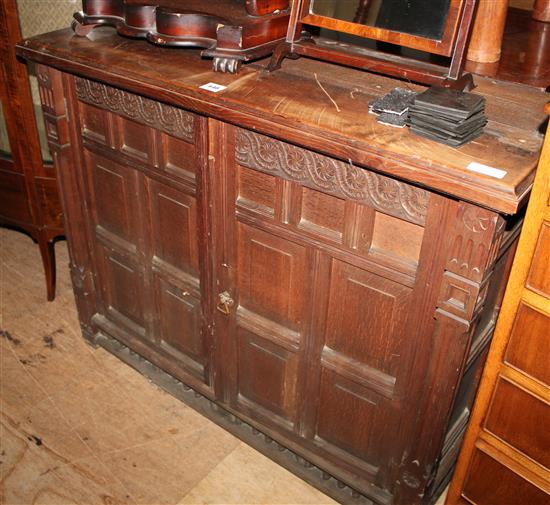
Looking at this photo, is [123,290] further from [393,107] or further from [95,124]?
[393,107]

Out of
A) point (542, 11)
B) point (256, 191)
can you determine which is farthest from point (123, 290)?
point (542, 11)

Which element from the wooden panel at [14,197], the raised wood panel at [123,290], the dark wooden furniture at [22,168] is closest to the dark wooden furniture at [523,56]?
the raised wood panel at [123,290]

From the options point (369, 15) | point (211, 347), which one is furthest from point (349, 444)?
point (369, 15)

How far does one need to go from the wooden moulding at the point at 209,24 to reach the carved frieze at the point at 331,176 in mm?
257

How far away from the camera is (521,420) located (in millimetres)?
1636

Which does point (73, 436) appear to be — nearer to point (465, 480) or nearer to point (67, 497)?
point (67, 497)

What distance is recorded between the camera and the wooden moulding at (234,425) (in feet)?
6.85

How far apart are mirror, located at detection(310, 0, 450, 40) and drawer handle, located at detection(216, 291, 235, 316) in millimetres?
861

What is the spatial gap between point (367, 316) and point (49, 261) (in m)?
1.68

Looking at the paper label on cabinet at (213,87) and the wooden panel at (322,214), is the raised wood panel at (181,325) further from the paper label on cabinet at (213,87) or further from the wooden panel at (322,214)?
the paper label on cabinet at (213,87)

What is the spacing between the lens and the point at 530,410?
160 centimetres

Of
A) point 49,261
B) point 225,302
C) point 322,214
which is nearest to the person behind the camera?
point 322,214

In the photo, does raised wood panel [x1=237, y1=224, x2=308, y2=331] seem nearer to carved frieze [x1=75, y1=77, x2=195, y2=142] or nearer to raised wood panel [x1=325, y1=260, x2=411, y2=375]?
raised wood panel [x1=325, y1=260, x2=411, y2=375]

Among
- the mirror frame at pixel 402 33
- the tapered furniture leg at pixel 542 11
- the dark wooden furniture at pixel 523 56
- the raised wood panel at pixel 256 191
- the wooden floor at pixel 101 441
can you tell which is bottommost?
the wooden floor at pixel 101 441
